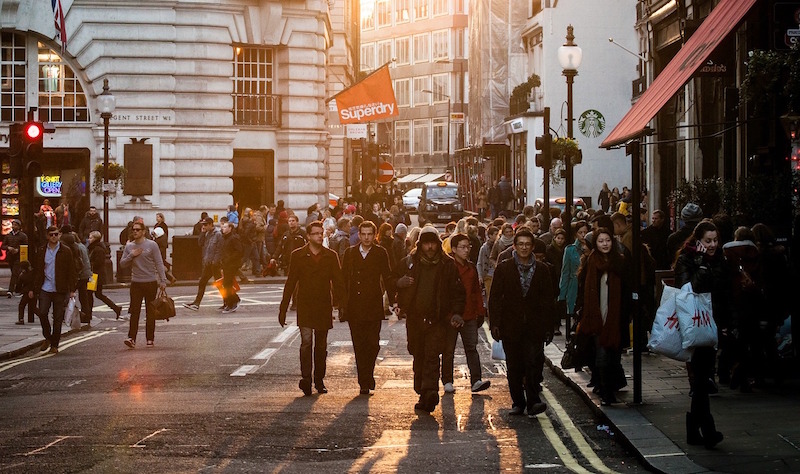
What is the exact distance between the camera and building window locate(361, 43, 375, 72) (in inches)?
4395

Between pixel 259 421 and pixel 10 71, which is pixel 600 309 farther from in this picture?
pixel 10 71

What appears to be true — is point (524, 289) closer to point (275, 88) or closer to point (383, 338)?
point (383, 338)

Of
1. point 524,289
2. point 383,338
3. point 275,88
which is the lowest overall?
point 383,338

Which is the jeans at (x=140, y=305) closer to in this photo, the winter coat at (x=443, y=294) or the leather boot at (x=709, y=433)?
the winter coat at (x=443, y=294)

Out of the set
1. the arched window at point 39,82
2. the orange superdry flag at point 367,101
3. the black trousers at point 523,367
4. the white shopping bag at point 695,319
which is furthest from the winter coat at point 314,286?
the arched window at point 39,82

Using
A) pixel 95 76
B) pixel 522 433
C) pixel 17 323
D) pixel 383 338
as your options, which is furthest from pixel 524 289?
pixel 95 76

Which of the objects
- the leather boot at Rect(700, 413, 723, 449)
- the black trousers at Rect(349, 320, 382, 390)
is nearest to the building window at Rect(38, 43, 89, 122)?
the black trousers at Rect(349, 320, 382, 390)

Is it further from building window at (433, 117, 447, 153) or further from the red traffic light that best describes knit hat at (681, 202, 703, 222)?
building window at (433, 117, 447, 153)

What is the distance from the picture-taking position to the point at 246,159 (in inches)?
1490

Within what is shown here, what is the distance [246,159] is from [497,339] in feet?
86.2

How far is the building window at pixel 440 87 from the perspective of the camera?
4044 inches

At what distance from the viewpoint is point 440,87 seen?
104 m

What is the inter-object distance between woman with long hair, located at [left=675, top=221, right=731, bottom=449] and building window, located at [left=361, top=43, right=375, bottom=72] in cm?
10149

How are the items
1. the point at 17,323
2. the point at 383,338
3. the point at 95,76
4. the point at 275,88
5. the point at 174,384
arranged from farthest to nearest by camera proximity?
1. the point at 275,88
2. the point at 95,76
3. the point at 17,323
4. the point at 383,338
5. the point at 174,384
